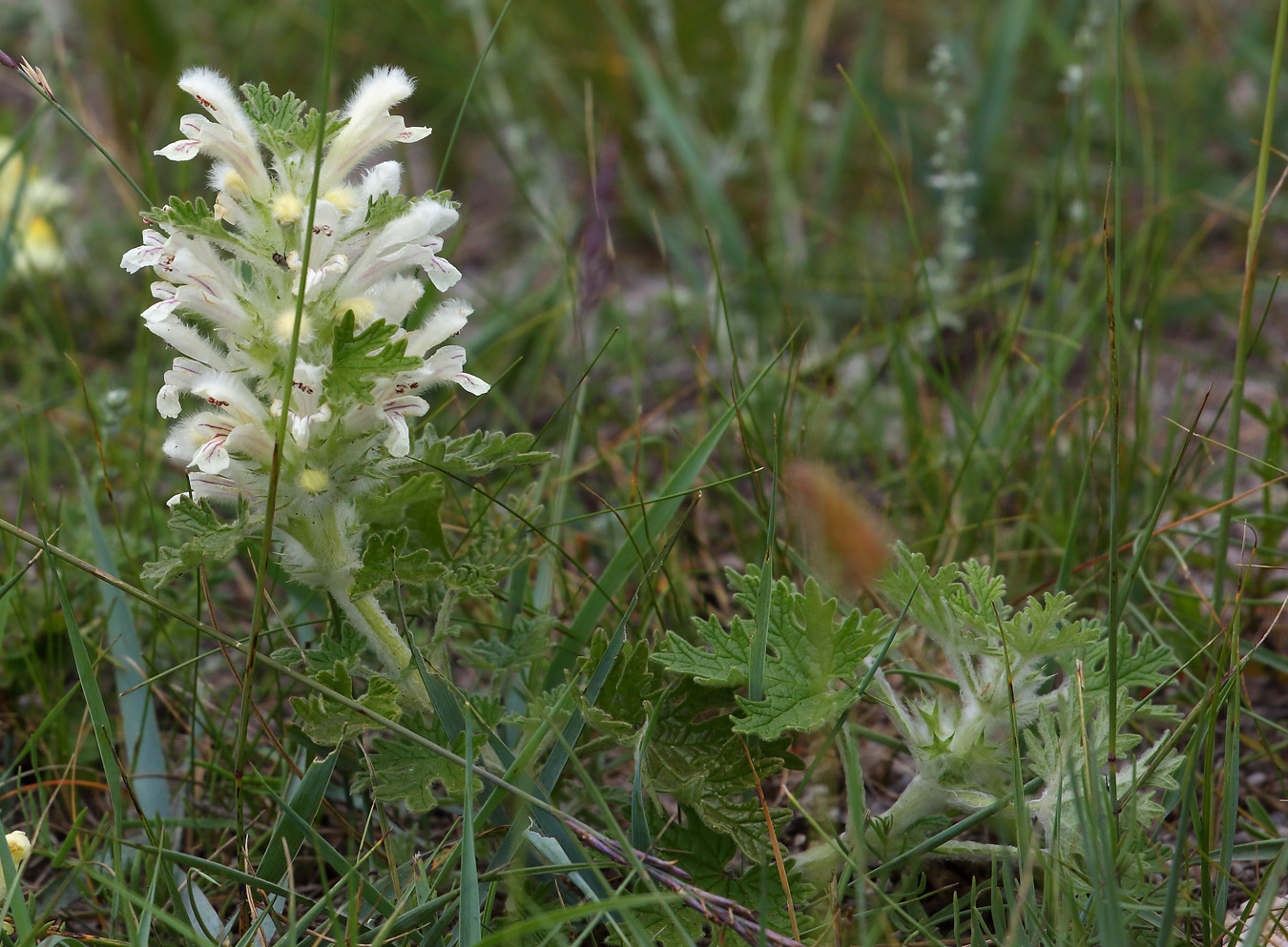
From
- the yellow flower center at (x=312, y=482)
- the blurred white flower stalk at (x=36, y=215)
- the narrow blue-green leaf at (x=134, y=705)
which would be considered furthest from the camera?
the blurred white flower stalk at (x=36, y=215)

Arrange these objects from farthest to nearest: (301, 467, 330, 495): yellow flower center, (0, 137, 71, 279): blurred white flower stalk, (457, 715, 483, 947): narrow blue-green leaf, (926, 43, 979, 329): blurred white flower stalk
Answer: (0, 137, 71, 279): blurred white flower stalk, (926, 43, 979, 329): blurred white flower stalk, (301, 467, 330, 495): yellow flower center, (457, 715, 483, 947): narrow blue-green leaf

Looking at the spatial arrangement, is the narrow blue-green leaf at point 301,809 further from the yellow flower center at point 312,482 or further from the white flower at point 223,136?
the white flower at point 223,136

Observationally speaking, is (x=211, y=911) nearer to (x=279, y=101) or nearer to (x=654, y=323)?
(x=279, y=101)

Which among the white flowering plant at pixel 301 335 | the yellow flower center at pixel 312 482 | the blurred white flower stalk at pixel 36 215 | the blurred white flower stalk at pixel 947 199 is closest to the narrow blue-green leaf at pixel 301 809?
the white flowering plant at pixel 301 335

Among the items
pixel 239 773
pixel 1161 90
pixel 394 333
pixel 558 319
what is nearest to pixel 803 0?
pixel 1161 90

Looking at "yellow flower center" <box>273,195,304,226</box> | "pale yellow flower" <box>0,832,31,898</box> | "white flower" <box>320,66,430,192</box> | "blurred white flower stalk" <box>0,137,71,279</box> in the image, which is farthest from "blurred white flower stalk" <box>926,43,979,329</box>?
"blurred white flower stalk" <box>0,137,71,279</box>

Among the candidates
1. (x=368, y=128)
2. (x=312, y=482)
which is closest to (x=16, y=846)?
(x=312, y=482)

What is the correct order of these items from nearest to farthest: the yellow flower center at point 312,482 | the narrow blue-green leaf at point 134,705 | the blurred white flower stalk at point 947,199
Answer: the yellow flower center at point 312,482 → the narrow blue-green leaf at point 134,705 → the blurred white flower stalk at point 947,199

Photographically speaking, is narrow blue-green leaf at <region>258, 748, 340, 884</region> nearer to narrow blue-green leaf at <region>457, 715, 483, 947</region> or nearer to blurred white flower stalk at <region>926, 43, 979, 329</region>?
narrow blue-green leaf at <region>457, 715, 483, 947</region>

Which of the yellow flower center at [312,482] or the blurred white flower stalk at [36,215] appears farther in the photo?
the blurred white flower stalk at [36,215]

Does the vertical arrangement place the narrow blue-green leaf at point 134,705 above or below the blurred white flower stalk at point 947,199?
below
